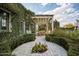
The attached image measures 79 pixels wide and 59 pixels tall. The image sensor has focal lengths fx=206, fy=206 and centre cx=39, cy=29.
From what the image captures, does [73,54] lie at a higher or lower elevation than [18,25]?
lower

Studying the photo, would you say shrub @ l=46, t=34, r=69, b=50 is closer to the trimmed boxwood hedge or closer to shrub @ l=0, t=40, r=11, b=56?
the trimmed boxwood hedge

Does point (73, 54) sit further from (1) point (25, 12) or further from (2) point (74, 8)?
(1) point (25, 12)

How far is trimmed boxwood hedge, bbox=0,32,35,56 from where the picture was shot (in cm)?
315

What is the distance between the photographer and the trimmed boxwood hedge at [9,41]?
3148mm

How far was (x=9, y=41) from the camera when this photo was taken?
10.5ft

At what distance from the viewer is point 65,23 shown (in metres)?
3.23

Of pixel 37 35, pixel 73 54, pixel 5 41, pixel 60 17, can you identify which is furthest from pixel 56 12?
pixel 5 41

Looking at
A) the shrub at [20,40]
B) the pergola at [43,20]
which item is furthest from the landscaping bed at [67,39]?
the shrub at [20,40]

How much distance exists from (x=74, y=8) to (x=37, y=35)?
73cm

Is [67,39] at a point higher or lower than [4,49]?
higher

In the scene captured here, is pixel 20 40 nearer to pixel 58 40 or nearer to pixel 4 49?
pixel 4 49

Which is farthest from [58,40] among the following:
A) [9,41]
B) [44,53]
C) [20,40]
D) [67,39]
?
[9,41]

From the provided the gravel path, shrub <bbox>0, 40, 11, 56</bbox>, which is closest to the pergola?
the gravel path

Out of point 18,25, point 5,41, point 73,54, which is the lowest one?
point 73,54
